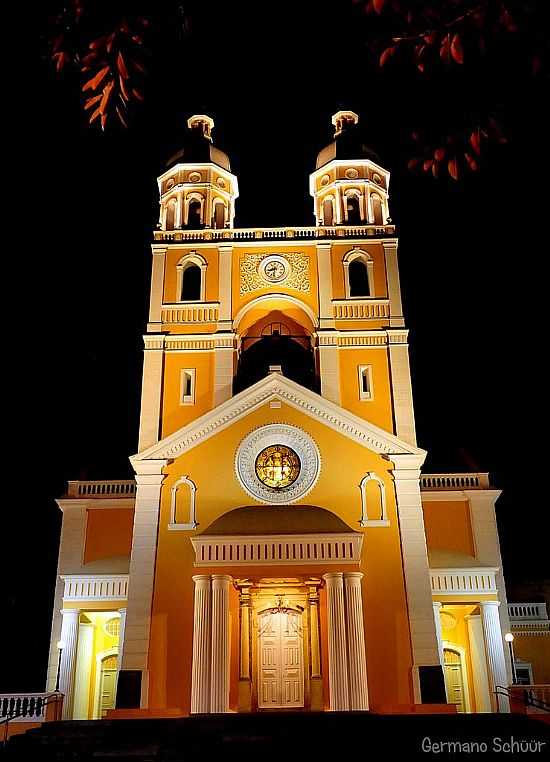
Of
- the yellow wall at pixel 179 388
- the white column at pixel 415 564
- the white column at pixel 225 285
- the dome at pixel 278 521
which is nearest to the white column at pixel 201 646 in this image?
the dome at pixel 278 521

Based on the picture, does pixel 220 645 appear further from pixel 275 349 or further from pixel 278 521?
pixel 275 349

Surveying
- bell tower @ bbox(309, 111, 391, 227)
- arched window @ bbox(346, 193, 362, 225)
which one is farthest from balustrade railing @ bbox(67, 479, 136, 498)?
arched window @ bbox(346, 193, 362, 225)

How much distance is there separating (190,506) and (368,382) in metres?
7.16

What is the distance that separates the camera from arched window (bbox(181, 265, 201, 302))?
26250 mm

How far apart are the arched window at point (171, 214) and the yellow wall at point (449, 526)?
1366 cm

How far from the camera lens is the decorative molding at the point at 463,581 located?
21.9m

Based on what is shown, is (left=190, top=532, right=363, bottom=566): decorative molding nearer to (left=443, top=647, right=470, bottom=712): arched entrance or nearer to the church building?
the church building

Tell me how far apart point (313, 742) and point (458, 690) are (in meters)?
10.5

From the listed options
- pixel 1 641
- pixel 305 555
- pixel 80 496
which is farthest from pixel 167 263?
pixel 1 641

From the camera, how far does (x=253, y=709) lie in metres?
19.4

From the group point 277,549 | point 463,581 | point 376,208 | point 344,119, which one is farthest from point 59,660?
point 344,119

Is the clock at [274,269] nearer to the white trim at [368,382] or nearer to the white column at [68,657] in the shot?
the white trim at [368,382]

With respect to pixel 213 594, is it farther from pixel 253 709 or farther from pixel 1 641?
pixel 1 641

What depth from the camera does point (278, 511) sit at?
20.8 meters
